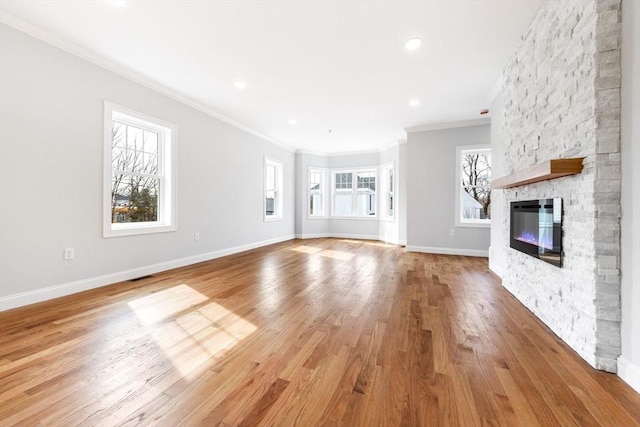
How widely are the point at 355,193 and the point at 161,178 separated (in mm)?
5491

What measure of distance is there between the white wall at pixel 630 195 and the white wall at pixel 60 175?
474cm

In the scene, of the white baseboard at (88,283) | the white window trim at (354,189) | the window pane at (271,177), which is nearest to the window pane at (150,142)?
the white baseboard at (88,283)

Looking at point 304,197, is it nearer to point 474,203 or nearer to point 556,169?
point 474,203

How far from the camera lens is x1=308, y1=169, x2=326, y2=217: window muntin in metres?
8.39

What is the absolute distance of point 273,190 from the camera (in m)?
7.19

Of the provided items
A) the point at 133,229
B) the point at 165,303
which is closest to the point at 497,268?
the point at 165,303

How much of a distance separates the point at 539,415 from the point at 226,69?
13.6 ft

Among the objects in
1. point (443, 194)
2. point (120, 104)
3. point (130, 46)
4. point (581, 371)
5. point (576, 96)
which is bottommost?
point (581, 371)

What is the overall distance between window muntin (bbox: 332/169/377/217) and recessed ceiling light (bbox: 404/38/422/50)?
5125 millimetres

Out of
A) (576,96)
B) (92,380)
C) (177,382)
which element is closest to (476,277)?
(576,96)

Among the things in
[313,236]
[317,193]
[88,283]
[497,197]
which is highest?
[317,193]

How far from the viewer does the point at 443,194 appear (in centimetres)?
558

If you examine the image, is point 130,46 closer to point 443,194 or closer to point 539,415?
point 539,415

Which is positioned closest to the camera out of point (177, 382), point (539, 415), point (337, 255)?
point (539, 415)
